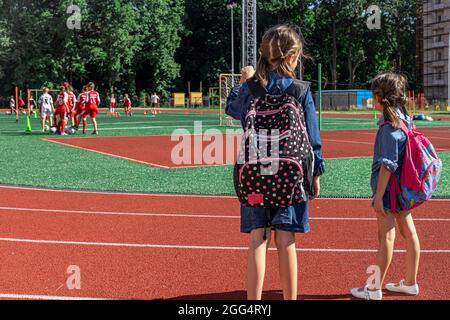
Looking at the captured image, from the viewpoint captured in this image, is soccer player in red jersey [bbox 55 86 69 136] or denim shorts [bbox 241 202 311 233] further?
soccer player in red jersey [bbox 55 86 69 136]

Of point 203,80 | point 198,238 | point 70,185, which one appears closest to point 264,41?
point 198,238

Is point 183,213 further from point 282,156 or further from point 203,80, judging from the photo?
point 203,80

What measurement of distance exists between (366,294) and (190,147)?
13.6 m

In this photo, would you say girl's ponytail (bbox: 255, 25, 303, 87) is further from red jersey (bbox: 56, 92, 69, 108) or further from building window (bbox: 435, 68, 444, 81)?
building window (bbox: 435, 68, 444, 81)

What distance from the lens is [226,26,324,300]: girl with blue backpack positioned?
11.8ft

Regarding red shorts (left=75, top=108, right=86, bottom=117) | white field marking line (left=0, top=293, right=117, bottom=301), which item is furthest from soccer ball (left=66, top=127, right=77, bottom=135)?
white field marking line (left=0, top=293, right=117, bottom=301)

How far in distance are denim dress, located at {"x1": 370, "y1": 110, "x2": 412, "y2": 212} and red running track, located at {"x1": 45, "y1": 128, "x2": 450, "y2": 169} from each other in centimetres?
860

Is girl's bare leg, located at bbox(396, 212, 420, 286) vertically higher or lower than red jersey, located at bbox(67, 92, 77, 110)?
lower

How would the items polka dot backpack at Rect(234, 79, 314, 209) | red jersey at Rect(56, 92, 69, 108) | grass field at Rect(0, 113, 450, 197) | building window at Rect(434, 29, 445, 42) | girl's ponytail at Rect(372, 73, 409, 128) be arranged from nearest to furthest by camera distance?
polka dot backpack at Rect(234, 79, 314, 209)
girl's ponytail at Rect(372, 73, 409, 128)
grass field at Rect(0, 113, 450, 197)
red jersey at Rect(56, 92, 69, 108)
building window at Rect(434, 29, 445, 42)

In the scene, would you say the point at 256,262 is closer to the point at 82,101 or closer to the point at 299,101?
the point at 299,101

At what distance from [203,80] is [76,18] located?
22.5 m

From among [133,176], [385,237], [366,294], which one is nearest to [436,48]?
[133,176]

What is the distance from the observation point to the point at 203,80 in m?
78.2

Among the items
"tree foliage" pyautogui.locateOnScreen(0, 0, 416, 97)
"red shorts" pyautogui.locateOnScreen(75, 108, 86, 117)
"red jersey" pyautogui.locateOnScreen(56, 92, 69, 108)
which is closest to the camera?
"red jersey" pyautogui.locateOnScreen(56, 92, 69, 108)
